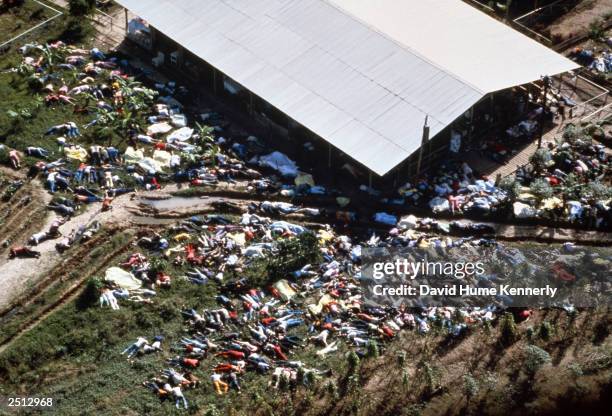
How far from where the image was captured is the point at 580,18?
2798 inches

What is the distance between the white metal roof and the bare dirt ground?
30.2ft

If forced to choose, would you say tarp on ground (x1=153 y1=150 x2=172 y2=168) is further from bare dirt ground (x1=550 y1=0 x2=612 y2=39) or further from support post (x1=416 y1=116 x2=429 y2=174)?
bare dirt ground (x1=550 y1=0 x2=612 y2=39)

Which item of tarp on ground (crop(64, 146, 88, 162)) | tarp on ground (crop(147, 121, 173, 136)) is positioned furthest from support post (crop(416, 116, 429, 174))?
tarp on ground (crop(64, 146, 88, 162))

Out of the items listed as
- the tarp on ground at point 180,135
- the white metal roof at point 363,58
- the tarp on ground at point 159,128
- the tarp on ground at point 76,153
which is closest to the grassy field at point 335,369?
the tarp on ground at point 76,153

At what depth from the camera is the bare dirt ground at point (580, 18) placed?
69.3m

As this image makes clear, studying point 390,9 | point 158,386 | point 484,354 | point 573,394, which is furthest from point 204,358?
point 390,9

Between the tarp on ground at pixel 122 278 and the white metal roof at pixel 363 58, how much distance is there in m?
14.3

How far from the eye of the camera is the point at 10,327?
1822 inches

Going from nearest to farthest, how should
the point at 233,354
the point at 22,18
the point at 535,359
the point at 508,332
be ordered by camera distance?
the point at 535,359
the point at 233,354
the point at 508,332
the point at 22,18

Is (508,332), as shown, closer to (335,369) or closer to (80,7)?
(335,369)

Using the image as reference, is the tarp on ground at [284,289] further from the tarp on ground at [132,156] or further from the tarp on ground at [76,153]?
the tarp on ground at [76,153]

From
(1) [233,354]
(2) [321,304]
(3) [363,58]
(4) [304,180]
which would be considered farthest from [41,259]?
(3) [363,58]

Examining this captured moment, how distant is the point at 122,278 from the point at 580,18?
42.4m

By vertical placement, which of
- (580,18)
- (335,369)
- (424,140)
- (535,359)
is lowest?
(335,369)
